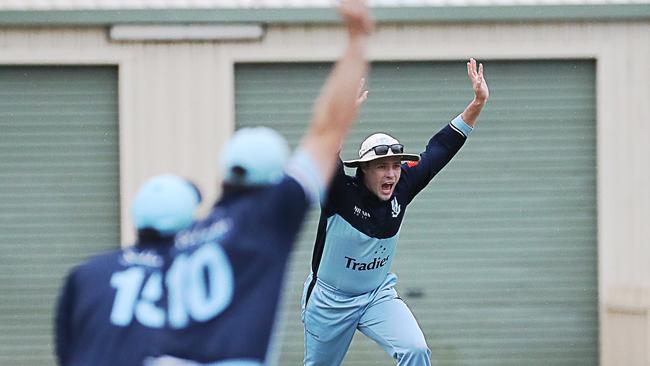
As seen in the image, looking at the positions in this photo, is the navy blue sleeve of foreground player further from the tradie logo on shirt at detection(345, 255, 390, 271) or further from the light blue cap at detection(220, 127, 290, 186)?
the light blue cap at detection(220, 127, 290, 186)

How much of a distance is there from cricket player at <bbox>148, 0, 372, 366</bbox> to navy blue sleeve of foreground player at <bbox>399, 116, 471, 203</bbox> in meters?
4.47

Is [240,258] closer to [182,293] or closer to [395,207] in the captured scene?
[182,293]

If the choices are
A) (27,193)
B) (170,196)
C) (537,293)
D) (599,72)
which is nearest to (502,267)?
(537,293)

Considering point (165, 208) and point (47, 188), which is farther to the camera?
point (47, 188)

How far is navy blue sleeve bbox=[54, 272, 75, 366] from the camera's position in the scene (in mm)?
4125

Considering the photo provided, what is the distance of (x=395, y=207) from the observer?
8375 mm

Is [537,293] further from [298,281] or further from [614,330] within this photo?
[298,281]

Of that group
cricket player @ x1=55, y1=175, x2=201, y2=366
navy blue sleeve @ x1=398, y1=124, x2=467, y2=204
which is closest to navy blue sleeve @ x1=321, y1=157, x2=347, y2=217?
navy blue sleeve @ x1=398, y1=124, x2=467, y2=204

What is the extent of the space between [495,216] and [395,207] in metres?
5.07

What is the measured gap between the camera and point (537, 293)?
13.3 meters

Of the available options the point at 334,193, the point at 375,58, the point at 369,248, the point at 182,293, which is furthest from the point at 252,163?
the point at 375,58

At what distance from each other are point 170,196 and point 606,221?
942 centimetres

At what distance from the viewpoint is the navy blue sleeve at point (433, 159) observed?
847 cm

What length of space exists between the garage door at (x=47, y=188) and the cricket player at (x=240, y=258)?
9.26 m
